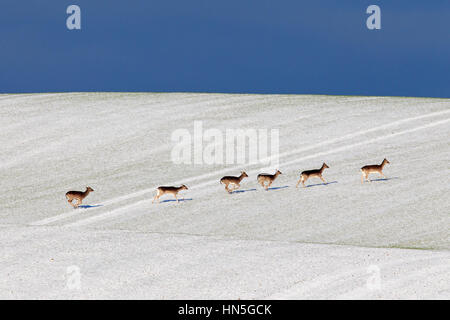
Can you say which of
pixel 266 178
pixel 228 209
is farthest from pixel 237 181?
pixel 228 209

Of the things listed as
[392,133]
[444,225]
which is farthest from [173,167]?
[444,225]

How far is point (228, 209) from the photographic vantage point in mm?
27469

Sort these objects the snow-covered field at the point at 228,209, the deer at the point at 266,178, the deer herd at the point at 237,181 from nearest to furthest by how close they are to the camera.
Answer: the snow-covered field at the point at 228,209 < the deer herd at the point at 237,181 < the deer at the point at 266,178

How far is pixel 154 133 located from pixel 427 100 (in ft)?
66.6

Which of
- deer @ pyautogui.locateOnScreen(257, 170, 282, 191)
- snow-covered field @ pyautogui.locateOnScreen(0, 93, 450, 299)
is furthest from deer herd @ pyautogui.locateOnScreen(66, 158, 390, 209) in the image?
snow-covered field @ pyautogui.locateOnScreen(0, 93, 450, 299)

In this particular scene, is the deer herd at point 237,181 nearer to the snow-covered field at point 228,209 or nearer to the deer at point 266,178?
the deer at point 266,178

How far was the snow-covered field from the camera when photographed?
17672 millimetres

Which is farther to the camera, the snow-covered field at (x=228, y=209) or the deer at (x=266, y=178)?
the deer at (x=266, y=178)

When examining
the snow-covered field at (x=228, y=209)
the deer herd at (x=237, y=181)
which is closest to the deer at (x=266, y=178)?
the deer herd at (x=237, y=181)

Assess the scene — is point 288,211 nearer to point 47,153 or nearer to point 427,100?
point 47,153

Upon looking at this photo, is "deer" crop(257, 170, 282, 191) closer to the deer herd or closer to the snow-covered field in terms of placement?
the deer herd

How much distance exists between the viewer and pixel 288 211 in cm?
2667

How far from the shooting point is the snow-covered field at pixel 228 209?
1767 cm

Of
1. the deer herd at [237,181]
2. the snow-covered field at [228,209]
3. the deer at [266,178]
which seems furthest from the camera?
the deer at [266,178]
